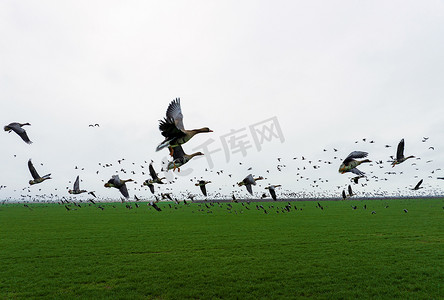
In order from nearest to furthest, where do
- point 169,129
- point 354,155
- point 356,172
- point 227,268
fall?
point 169,129, point 354,155, point 356,172, point 227,268

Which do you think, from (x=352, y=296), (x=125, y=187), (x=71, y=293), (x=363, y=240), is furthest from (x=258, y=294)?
(x=363, y=240)

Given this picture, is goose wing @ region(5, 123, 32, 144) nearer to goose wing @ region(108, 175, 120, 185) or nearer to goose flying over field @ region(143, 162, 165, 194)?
goose wing @ region(108, 175, 120, 185)

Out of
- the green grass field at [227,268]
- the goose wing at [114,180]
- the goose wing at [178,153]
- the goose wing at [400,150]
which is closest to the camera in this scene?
the goose wing at [178,153]

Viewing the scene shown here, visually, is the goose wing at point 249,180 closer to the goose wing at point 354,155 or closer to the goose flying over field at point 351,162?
the goose flying over field at point 351,162

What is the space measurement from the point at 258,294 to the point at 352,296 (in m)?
5.14

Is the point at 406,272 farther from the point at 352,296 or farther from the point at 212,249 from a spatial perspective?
the point at 212,249

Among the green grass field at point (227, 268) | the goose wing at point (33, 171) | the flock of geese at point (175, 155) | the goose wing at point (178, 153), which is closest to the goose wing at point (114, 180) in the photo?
the flock of geese at point (175, 155)

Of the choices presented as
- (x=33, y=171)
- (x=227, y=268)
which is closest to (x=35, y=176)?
(x=33, y=171)

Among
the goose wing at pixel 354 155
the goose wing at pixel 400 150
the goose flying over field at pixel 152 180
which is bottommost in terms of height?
the goose wing at pixel 400 150

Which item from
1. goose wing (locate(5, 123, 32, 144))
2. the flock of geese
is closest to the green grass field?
the flock of geese

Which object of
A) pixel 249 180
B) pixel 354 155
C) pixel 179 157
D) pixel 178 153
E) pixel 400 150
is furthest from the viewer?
pixel 400 150

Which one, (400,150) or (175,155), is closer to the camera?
(175,155)

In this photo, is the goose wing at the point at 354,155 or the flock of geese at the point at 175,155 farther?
the goose wing at the point at 354,155

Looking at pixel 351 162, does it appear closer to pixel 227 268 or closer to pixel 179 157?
pixel 179 157
